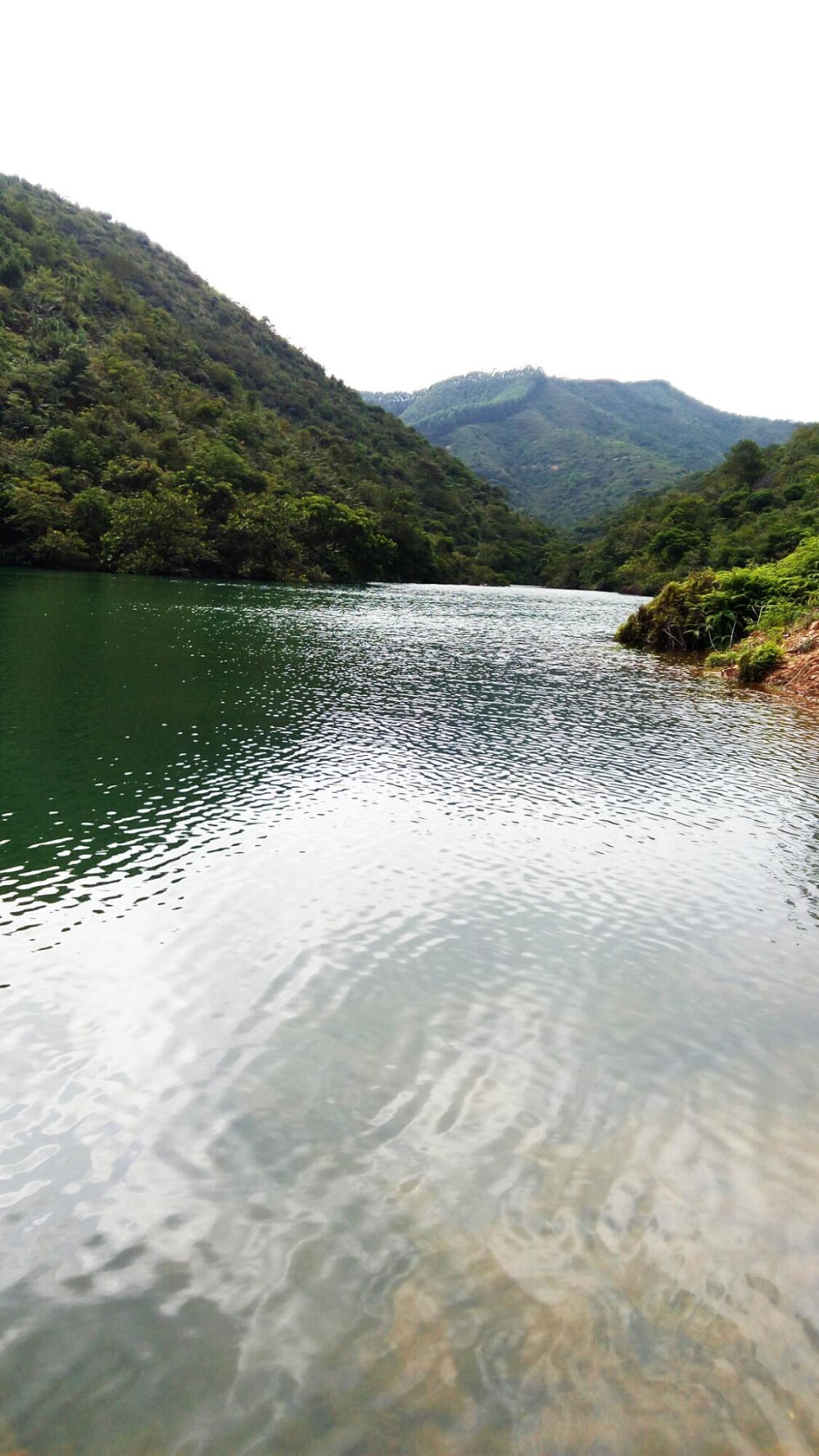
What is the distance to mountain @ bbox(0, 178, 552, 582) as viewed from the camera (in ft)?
271

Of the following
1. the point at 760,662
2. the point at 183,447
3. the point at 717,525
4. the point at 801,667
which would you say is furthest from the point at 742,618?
the point at 717,525

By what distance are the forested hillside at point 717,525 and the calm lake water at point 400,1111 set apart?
263 feet

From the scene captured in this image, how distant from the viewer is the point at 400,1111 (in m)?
6.91

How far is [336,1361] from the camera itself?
460 centimetres

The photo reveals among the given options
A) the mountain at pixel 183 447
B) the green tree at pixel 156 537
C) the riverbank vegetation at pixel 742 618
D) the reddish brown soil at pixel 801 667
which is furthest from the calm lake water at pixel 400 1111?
the mountain at pixel 183 447

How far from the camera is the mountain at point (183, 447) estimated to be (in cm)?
8269

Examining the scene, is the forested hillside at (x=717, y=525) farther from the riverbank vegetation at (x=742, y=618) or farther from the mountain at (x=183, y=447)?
the riverbank vegetation at (x=742, y=618)

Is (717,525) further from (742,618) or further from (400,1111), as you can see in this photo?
(400,1111)

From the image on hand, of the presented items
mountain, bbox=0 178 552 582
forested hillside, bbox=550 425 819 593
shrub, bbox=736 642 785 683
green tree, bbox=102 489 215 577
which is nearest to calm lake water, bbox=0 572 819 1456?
shrub, bbox=736 642 785 683

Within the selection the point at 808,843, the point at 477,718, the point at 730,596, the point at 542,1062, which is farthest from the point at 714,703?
the point at 542,1062

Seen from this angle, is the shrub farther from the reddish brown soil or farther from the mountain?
the mountain

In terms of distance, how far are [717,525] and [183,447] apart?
277ft

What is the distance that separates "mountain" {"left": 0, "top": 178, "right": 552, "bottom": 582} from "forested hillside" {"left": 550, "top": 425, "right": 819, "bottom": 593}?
20.0 metres

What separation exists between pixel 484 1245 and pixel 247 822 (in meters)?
9.73
